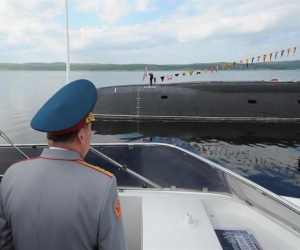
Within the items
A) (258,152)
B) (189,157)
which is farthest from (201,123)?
(189,157)

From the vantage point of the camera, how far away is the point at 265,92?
2508 centimetres

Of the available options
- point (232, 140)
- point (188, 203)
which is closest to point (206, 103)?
point (232, 140)

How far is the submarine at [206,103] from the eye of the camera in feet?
77.7

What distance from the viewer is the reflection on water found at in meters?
13.2

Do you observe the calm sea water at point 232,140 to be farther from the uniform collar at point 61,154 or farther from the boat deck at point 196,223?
the uniform collar at point 61,154

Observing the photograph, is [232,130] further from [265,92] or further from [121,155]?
[121,155]

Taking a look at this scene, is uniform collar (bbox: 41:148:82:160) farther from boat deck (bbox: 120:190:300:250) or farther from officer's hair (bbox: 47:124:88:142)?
boat deck (bbox: 120:190:300:250)

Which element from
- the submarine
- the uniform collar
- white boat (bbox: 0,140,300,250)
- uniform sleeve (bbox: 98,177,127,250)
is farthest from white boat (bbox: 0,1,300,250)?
the submarine

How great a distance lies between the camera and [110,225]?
1652 mm

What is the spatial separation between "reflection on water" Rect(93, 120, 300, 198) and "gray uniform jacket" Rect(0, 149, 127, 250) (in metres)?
11.7

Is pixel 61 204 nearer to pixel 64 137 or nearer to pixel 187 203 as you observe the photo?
pixel 64 137

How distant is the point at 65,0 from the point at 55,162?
298 inches

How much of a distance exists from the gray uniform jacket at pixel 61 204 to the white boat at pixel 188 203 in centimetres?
122

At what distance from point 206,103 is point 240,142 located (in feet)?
21.0
